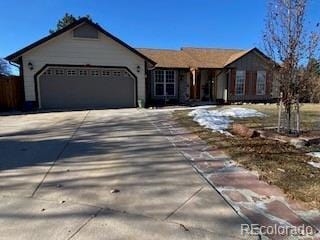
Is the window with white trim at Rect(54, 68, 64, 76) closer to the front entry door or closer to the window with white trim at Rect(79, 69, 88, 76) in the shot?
the window with white trim at Rect(79, 69, 88, 76)

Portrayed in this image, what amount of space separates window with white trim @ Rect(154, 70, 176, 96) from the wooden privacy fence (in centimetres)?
899

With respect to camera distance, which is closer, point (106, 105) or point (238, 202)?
point (238, 202)

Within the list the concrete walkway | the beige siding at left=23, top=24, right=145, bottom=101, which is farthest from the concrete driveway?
the beige siding at left=23, top=24, right=145, bottom=101

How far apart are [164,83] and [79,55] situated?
21.9ft

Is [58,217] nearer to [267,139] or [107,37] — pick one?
[267,139]

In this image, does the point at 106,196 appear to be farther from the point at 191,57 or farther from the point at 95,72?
the point at 191,57

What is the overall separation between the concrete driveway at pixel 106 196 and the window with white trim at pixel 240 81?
1804 centimetres

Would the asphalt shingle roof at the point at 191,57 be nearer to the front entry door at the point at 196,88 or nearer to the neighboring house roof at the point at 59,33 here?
the front entry door at the point at 196,88

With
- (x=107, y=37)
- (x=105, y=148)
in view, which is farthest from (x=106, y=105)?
(x=105, y=148)

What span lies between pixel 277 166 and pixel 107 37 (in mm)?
15610

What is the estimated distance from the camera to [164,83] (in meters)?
22.1

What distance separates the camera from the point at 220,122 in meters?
10.4

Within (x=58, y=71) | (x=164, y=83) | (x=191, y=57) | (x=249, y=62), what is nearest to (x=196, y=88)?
(x=191, y=57)

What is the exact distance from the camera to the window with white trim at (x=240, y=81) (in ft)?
77.4
